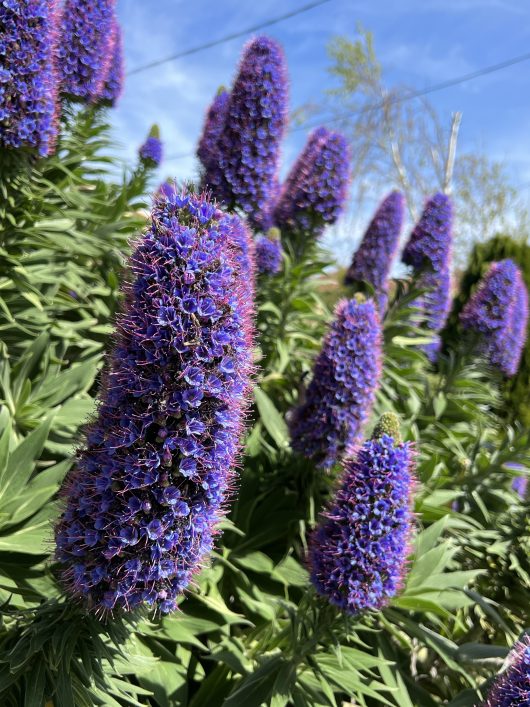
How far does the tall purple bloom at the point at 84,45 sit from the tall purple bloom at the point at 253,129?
0.84 meters

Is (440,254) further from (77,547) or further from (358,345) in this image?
(77,547)

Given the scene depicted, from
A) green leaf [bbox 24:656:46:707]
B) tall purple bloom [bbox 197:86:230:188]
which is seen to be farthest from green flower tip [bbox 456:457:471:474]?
green leaf [bbox 24:656:46:707]

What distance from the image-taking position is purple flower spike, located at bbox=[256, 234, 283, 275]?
170 inches

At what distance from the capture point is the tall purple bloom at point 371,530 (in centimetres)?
238

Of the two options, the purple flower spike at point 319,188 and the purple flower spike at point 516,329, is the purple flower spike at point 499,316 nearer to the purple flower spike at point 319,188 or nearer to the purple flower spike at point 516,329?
the purple flower spike at point 516,329

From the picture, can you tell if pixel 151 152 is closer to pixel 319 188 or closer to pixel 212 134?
pixel 212 134

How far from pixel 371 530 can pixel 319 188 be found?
2.91 meters

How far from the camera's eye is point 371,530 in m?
2.37

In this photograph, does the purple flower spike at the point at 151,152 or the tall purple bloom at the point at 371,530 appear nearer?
the tall purple bloom at the point at 371,530

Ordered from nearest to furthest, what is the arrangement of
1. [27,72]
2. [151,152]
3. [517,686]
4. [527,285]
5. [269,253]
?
[517,686] < [27,72] < [269,253] < [151,152] < [527,285]

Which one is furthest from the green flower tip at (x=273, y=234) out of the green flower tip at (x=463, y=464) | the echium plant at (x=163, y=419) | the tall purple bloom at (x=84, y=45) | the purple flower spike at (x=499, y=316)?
the echium plant at (x=163, y=419)

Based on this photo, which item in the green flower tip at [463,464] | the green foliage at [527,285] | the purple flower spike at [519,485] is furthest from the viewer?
the green foliage at [527,285]

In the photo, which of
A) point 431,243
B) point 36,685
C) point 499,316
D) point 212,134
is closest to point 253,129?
point 212,134

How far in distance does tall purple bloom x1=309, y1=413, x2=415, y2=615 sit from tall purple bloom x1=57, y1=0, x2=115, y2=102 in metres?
2.78
